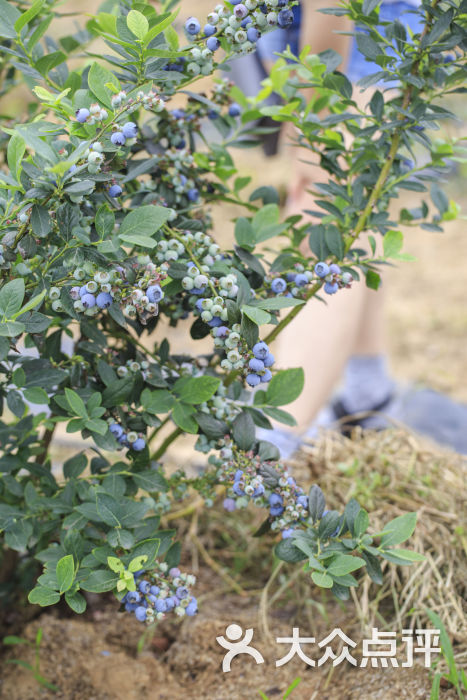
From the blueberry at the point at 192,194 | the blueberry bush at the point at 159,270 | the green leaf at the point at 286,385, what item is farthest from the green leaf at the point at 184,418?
the blueberry at the point at 192,194

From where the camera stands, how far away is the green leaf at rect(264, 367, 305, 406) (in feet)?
3.19

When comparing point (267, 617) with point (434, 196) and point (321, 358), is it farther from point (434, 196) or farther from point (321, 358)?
point (321, 358)

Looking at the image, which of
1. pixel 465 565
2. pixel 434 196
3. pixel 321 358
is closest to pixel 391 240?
pixel 434 196

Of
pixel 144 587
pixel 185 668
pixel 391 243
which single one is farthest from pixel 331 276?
pixel 185 668

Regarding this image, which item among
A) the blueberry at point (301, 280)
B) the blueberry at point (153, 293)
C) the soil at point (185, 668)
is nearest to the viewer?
the blueberry at point (153, 293)

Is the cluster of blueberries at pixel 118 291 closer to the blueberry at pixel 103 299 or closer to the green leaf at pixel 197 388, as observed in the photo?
the blueberry at pixel 103 299

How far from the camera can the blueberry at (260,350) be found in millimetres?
798

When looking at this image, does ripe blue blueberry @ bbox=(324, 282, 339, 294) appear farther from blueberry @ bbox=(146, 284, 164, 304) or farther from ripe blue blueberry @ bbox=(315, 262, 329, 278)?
blueberry @ bbox=(146, 284, 164, 304)

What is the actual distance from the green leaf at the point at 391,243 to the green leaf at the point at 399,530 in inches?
14.2

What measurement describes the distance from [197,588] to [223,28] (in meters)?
1.04

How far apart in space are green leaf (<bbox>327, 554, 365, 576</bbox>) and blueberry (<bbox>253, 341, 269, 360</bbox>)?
0.27 metres

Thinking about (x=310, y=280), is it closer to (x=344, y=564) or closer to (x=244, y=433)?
(x=244, y=433)

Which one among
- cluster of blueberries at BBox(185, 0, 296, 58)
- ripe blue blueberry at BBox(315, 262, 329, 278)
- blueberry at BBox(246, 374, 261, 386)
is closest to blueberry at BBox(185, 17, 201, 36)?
cluster of blueberries at BBox(185, 0, 296, 58)

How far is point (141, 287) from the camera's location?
77 cm
